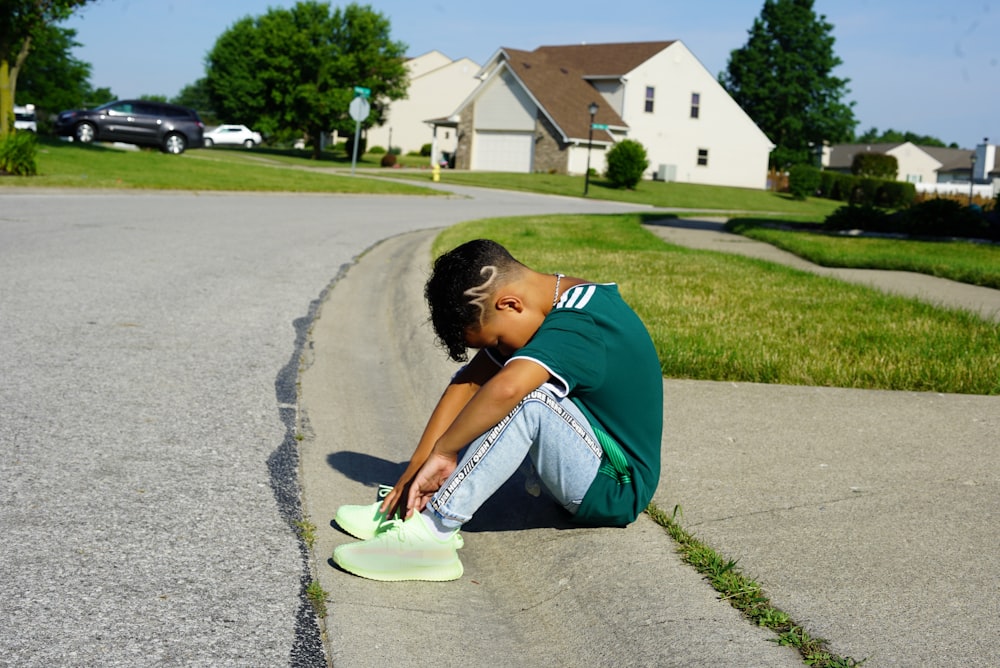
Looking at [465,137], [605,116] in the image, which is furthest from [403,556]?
[605,116]

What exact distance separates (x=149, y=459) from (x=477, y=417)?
169 cm

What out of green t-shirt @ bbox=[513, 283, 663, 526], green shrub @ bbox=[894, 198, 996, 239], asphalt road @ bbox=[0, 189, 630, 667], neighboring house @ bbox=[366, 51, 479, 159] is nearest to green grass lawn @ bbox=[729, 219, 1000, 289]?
green shrub @ bbox=[894, 198, 996, 239]

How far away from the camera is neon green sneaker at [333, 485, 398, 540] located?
11.6 ft

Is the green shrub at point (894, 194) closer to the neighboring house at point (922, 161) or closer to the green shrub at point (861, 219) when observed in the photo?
the green shrub at point (861, 219)

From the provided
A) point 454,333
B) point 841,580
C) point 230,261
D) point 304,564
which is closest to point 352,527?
point 304,564

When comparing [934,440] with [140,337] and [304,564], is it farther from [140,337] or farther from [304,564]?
[140,337]

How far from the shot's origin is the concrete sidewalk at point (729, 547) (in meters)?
2.77

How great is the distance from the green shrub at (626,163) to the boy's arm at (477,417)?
139ft

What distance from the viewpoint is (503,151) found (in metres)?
52.2

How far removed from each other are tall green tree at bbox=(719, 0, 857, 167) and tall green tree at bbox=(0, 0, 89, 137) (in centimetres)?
6106

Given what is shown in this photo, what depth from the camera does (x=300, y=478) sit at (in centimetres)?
419

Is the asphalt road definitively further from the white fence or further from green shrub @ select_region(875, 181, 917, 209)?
green shrub @ select_region(875, 181, 917, 209)

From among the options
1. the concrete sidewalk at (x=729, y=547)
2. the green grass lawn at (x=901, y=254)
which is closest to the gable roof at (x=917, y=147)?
the green grass lawn at (x=901, y=254)

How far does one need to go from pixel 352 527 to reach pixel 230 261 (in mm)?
7336
